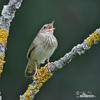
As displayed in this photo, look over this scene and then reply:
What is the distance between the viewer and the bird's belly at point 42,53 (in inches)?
183

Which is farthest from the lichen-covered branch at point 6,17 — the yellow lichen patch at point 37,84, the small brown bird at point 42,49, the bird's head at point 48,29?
the bird's head at point 48,29

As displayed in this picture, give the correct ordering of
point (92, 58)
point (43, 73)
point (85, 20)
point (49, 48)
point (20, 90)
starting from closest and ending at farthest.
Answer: point (43, 73), point (49, 48), point (20, 90), point (92, 58), point (85, 20)

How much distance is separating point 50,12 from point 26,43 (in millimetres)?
804

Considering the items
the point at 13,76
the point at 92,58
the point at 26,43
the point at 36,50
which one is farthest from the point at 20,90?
the point at 36,50

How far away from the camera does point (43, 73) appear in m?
3.39

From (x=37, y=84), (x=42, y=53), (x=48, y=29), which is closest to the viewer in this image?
(x=37, y=84)

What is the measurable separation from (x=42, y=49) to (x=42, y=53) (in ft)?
0.19

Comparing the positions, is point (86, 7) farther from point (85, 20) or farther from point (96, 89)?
point (96, 89)

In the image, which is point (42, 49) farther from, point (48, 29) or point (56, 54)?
point (56, 54)

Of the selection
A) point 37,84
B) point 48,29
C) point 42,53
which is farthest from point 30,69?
point 37,84

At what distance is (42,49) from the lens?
475 centimetres

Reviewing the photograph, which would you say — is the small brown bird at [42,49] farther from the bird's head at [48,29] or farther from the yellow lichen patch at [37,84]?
the yellow lichen patch at [37,84]

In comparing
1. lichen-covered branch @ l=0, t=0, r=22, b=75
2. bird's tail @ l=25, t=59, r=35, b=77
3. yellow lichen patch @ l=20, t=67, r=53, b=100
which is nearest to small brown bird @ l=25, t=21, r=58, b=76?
bird's tail @ l=25, t=59, r=35, b=77

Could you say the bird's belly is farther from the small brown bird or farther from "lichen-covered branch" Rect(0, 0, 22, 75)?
"lichen-covered branch" Rect(0, 0, 22, 75)
